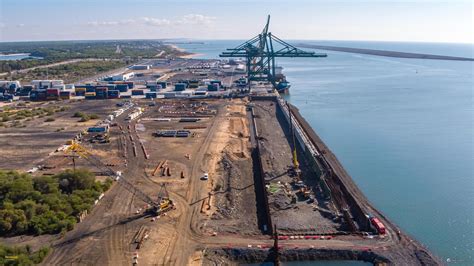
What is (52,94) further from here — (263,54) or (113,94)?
(263,54)

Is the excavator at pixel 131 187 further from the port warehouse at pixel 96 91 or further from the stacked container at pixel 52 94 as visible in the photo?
the stacked container at pixel 52 94

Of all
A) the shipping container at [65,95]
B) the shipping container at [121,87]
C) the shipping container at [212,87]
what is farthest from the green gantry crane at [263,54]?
the shipping container at [65,95]

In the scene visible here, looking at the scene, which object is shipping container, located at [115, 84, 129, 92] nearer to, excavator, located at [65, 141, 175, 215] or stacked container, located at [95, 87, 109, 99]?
stacked container, located at [95, 87, 109, 99]

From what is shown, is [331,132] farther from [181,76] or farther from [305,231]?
[181,76]

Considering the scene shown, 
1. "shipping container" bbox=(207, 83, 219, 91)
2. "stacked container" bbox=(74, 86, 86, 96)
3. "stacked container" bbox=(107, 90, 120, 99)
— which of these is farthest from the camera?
"shipping container" bbox=(207, 83, 219, 91)

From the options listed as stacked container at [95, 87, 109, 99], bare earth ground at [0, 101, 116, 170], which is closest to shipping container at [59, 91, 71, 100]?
stacked container at [95, 87, 109, 99]

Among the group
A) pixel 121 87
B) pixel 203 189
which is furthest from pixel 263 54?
pixel 203 189
